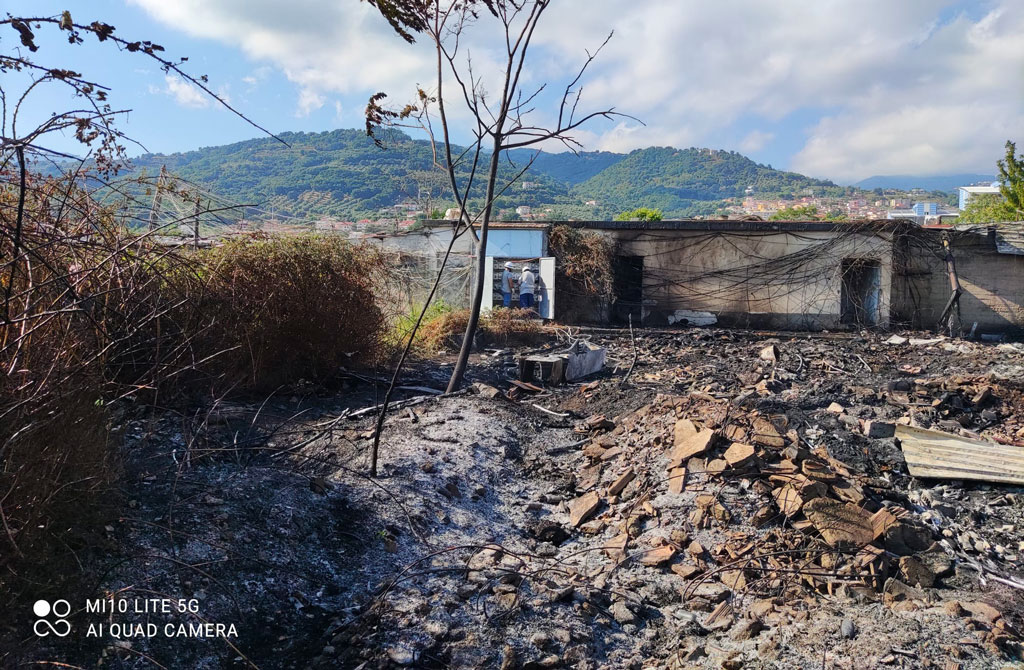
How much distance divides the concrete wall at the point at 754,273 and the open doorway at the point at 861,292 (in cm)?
12

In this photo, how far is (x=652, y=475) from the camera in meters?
5.36

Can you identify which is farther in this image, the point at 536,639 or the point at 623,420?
the point at 623,420

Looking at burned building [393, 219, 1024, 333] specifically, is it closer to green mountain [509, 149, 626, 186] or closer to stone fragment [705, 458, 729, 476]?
stone fragment [705, 458, 729, 476]

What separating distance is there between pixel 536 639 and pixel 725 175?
113291 mm

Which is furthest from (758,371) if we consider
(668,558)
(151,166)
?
(151,166)

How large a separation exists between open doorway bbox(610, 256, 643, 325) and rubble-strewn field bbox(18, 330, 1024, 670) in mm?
10537

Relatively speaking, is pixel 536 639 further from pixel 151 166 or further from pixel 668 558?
pixel 151 166

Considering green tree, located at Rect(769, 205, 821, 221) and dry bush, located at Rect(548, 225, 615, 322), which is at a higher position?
green tree, located at Rect(769, 205, 821, 221)

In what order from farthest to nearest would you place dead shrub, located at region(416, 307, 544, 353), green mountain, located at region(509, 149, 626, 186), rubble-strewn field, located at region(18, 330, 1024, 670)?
1. green mountain, located at region(509, 149, 626, 186)
2. dead shrub, located at region(416, 307, 544, 353)
3. rubble-strewn field, located at region(18, 330, 1024, 670)

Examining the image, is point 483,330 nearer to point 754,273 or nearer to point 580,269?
point 580,269

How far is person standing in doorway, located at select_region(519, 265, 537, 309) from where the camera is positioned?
16219 mm

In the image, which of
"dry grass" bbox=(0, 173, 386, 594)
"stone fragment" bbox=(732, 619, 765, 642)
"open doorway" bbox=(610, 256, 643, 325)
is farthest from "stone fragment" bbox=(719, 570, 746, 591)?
"open doorway" bbox=(610, 256, 643, 325)

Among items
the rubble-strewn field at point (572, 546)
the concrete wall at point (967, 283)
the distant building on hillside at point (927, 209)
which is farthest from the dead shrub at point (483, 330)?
the distant building on hillside at point (927, 209)

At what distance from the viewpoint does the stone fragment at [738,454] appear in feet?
16.2
